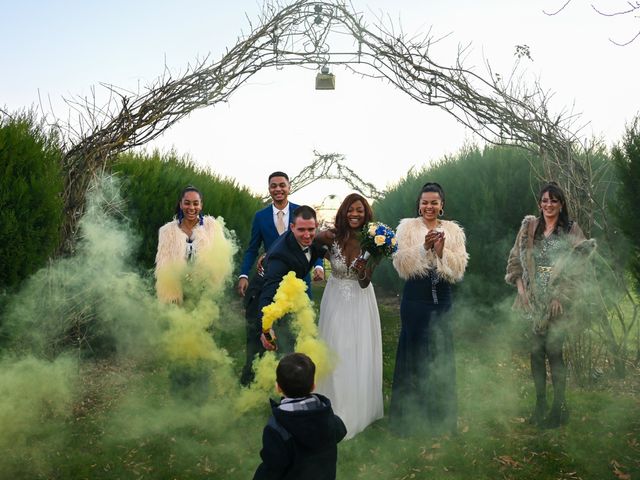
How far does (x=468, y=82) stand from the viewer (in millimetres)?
7551

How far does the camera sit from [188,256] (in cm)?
614

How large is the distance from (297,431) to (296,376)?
0.29 meters

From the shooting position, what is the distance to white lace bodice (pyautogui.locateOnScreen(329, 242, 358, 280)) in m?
5.51

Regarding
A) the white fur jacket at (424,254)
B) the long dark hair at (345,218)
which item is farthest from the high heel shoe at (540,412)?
the long dark hair at (345,218)

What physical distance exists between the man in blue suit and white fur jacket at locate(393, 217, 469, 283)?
148 centimetres

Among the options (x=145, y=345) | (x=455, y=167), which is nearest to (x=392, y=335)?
(x=455, y=167)

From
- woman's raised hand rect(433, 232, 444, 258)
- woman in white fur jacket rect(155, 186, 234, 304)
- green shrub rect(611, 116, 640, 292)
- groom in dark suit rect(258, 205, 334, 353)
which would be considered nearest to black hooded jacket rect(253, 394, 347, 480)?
groom in dark suit rect(258, 205, 334, 353)

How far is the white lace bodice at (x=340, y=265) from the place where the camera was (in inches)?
217

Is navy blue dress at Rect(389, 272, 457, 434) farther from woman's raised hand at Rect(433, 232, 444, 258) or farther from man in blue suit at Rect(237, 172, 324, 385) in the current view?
man in blue suit at Rect(237, 172, 324, 385)

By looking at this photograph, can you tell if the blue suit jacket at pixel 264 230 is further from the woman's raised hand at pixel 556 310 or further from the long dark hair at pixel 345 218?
the woman's raised hand at pixel 556 310

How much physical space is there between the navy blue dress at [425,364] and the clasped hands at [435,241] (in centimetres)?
25

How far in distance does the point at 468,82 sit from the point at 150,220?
5560mm

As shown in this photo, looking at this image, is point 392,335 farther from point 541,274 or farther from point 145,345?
point 541,274

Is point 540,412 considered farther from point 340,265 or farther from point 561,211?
point 340,265
